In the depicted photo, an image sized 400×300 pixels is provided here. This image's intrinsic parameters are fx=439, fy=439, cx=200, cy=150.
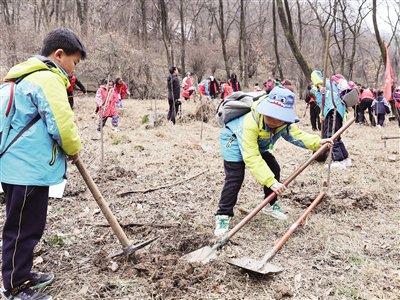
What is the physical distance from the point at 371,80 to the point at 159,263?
4999 centimetres

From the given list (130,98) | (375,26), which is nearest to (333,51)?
(130,98)

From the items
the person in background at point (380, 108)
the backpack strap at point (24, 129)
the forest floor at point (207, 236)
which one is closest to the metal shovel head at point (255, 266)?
the forest floor at point (207, 236)

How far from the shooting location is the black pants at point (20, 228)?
2.86 m

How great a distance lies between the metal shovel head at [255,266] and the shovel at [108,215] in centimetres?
80

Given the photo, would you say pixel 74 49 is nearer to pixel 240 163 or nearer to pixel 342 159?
pixel 240 163

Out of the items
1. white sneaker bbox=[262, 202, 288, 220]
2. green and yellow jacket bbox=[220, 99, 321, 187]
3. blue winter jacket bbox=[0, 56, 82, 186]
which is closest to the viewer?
blue winter jacket bbox=[0, 56, 82, 186]

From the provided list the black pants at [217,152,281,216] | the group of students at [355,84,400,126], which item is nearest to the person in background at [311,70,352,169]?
the black pants at [217,152,281,216]

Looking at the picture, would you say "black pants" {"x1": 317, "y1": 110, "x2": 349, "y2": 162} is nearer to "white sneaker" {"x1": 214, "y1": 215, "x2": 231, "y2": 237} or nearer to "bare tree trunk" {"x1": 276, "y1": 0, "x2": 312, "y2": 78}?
"white sneaker" {"x1": 214, "y1": 215, "x2": 231, "y2": 237}

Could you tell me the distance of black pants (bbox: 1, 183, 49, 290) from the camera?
2.86 m

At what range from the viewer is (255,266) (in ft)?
11.2

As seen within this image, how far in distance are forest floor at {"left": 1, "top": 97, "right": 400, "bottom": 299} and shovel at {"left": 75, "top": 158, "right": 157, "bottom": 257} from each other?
100 millimetres

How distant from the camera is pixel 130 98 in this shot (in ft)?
71.8

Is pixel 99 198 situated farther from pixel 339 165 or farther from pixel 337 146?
pixel 337 146

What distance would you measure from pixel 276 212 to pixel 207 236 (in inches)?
41.1
